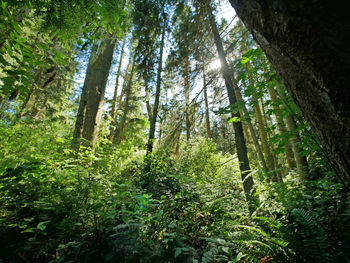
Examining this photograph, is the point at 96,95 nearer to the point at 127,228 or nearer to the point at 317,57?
the point at 127,228

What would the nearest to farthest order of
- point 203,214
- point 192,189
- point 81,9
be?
point 81,9
point 203,214
point 192,189

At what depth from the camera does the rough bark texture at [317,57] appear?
53cm

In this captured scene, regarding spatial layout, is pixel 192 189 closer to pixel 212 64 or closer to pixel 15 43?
Answer: pixel 15 43

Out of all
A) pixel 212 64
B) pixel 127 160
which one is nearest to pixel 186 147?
pixel 127 160

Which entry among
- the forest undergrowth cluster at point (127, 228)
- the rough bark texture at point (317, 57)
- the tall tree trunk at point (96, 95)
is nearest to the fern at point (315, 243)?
the forest undergrowth cluster at point (127, 228)

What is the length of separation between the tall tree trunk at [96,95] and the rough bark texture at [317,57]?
4.19 meters

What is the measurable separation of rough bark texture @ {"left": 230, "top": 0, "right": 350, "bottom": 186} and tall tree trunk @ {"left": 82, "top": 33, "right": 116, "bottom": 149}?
13.8 ft

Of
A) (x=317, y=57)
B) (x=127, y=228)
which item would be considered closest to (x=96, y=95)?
(x=127, y=228)

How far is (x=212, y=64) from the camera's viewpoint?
16.0ft

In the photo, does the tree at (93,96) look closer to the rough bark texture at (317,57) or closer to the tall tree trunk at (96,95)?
the tall tree trunk at (96,95)

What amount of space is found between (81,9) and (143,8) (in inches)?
319

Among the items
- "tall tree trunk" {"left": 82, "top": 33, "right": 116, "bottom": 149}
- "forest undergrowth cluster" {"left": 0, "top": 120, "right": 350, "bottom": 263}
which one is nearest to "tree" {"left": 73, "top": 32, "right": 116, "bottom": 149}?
"tall tree trunk" {"left": 82, "top": 33, "right": 116, "bottom": 149}

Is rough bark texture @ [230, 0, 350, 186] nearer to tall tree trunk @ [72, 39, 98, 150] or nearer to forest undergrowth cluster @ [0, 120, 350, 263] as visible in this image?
forest undergrowth cluster @ [0, 120, 350, 263]

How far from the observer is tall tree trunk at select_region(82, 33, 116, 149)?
4180 mm
